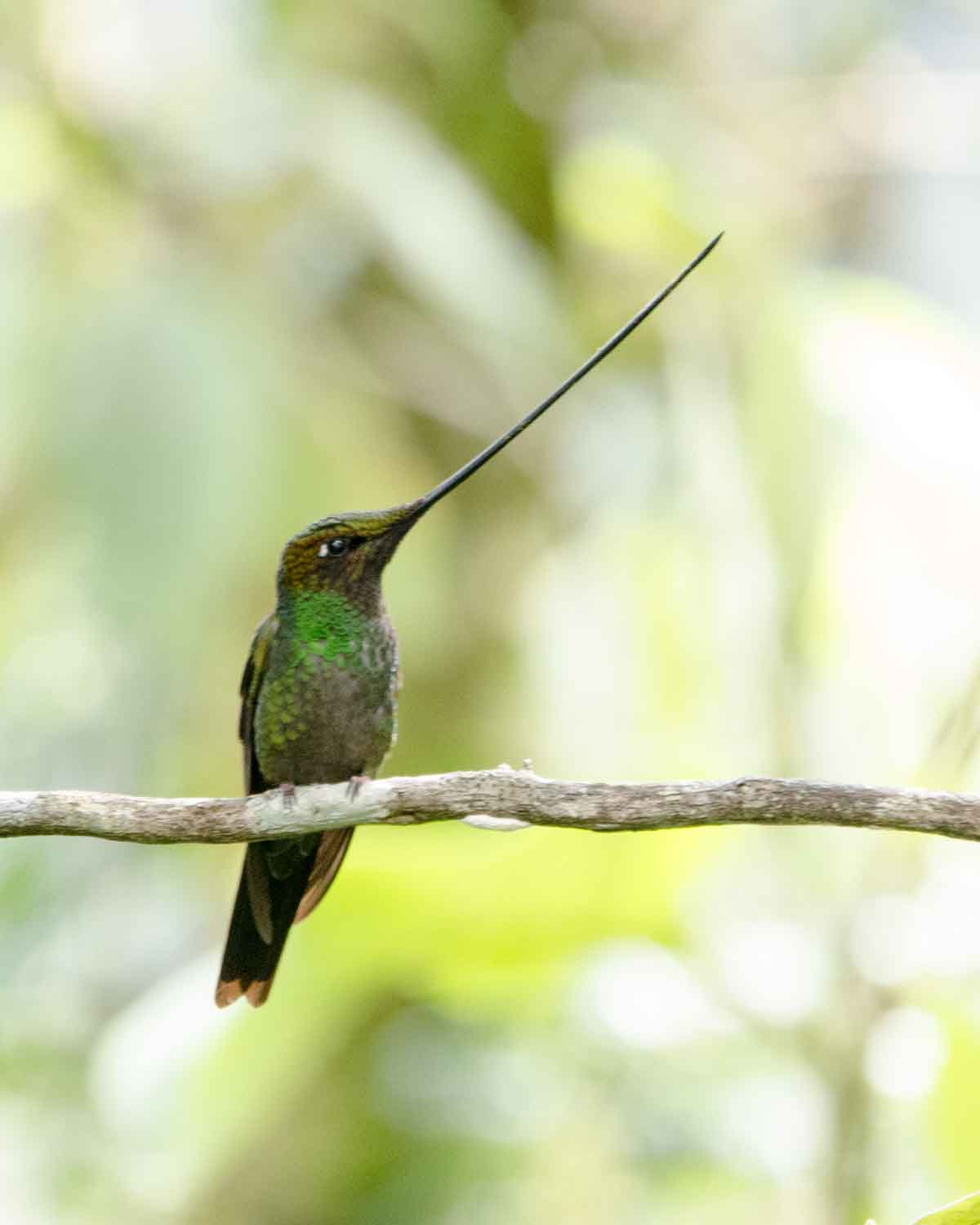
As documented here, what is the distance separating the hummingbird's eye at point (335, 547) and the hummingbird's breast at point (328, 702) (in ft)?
0.26

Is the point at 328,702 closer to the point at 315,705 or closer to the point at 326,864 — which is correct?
the point at 315,705

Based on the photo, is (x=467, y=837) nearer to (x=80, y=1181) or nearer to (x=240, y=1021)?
(x=240, y=1021)

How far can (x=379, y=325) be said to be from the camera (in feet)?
19.3

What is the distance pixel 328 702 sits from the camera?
10.3 ft

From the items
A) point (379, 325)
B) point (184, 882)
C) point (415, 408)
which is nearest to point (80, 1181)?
point (184, 882)

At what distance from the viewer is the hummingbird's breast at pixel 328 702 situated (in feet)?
10.3

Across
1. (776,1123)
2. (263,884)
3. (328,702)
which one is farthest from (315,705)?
(776,1123)

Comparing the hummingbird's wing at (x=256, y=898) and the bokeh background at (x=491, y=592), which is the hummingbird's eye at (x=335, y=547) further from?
the bokeh background at (x=491, y=592)

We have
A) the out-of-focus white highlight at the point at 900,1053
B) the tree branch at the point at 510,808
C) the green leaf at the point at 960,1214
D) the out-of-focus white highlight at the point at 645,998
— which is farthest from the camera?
the out-of-focus white highlight at the point at 645,998

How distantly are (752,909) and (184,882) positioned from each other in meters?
2.18

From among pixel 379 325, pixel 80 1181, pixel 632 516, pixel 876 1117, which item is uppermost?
pixel 379 325

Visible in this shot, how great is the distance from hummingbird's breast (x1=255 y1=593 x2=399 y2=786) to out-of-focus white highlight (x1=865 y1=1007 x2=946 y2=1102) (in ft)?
3.39

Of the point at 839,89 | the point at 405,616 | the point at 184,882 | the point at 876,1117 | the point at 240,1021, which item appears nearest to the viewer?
the point at 876,1117

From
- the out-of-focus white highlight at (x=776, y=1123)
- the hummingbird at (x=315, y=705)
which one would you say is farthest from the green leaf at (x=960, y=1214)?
the hummingbird at (x=315, y=705)
